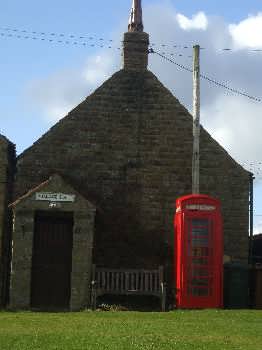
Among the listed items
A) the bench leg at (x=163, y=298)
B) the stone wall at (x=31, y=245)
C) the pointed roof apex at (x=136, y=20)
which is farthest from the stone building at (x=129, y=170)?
the bench leg at (x=163, y=298)

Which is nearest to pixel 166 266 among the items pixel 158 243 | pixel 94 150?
pixel 158 243

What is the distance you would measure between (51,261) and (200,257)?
13.6 feet

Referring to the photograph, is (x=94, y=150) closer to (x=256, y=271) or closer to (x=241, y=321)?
(x=256, y=271)

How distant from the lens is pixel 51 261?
18578mm

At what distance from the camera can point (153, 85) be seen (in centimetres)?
2077

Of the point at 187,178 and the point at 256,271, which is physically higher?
the point at 187,178

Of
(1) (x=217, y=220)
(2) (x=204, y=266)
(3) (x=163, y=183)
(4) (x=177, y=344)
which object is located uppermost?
(3) (x=163, y=183)

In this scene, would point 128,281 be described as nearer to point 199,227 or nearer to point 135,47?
point 199,227

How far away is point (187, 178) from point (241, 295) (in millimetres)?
4142

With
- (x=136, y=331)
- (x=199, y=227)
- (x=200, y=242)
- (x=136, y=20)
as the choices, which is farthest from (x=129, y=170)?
(x=136, y=331)

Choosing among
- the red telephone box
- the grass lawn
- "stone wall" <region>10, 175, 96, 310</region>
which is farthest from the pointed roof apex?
the grass lawn

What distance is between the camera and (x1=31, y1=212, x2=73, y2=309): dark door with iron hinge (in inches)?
729

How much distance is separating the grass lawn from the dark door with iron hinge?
134 inches

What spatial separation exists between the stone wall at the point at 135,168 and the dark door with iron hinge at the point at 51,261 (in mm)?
1267
